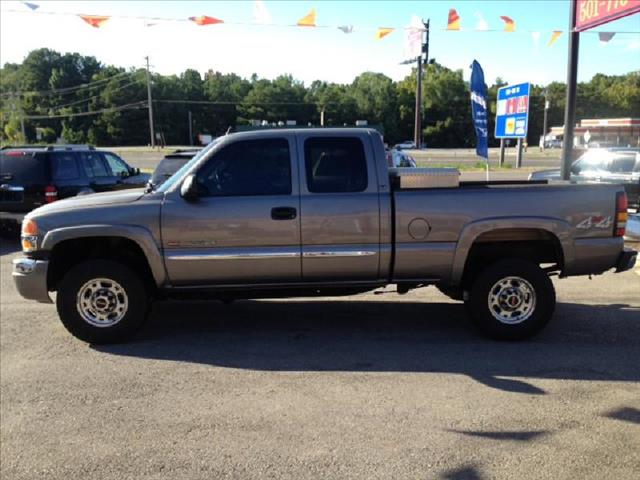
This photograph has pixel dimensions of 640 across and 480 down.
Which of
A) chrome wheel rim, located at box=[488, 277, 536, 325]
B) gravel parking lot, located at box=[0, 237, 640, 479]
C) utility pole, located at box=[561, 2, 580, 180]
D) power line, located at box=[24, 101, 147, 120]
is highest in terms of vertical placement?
power line, located at box=[24, 101, 147, 120]

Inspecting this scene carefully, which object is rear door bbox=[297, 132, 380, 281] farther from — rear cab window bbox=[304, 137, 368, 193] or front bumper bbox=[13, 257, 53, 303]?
front bumper bbox=[13, 257, 53, 303]

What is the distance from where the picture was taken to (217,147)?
16.9 ft

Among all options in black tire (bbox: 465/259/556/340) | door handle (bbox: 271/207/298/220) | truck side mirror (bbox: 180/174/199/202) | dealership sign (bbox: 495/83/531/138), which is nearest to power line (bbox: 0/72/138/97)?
dealership sign (bbox: 495/83/531/138)

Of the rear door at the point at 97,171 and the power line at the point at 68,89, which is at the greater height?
the power line at the point at 68,89

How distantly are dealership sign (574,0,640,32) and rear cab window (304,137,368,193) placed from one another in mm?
6497

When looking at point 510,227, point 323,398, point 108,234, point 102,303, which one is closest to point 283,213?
point 108,234

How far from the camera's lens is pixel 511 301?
17.1 ft

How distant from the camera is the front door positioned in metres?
5.02

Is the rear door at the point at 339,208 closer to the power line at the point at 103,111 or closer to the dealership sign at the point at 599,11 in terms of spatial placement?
the dealership sign at the point at 599,11

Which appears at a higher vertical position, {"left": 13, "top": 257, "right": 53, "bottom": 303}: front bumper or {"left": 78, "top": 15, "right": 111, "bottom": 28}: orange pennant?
{"left": 78, "top": 15, "right": 111, "bottom": 28}: orange pennant

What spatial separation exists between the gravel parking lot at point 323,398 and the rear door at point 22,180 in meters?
4.78

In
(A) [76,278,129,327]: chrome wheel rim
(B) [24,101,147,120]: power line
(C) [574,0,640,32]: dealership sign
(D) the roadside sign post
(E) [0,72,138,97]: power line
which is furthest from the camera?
(E) [0,72,138,97]: power line

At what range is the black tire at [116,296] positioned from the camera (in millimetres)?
5125

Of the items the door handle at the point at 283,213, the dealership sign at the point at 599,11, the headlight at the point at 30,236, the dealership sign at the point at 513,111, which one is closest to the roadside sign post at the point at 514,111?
the dealership sign at the point at 513,111
